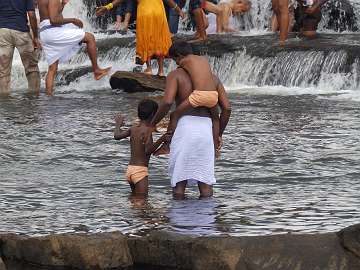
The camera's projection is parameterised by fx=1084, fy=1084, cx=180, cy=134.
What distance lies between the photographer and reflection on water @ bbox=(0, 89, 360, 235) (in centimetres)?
750

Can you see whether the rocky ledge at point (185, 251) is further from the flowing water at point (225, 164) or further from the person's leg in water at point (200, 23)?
the person's leg in water at point (200, 23)

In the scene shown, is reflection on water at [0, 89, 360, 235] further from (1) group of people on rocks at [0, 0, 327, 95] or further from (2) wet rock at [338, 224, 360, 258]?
(1) group of people on rocks at [0, 0, 327, 95]

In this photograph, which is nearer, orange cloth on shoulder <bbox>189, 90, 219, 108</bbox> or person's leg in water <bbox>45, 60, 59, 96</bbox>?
orange cloth on shoulder <bbox>189, 90, 219, 108</bbox>

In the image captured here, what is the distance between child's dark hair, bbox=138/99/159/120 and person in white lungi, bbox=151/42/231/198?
159 millimetres

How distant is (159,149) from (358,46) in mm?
9293

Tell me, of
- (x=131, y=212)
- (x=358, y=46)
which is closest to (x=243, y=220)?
(x=131, y=212)

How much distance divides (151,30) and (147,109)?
26.7ft

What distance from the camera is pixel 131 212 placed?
7883 millimetres

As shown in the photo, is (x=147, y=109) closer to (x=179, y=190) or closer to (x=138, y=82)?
(x=179, y=190)

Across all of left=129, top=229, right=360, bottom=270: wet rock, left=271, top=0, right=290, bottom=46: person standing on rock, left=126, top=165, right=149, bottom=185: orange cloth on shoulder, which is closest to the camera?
left=129, top=229, right=360, bottom=270: wet rock

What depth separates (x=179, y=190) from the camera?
8.27 metres

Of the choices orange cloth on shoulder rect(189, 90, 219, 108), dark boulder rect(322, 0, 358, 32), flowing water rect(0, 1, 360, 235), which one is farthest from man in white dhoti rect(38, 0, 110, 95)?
orange cloth on shoulder rect(189, 90, 219, 108)

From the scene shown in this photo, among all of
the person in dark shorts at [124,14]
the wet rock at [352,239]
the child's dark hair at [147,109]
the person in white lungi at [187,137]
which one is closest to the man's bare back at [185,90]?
the person in white lungi at [187,137]

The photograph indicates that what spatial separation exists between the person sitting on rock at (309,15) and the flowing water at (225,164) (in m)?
1.60
